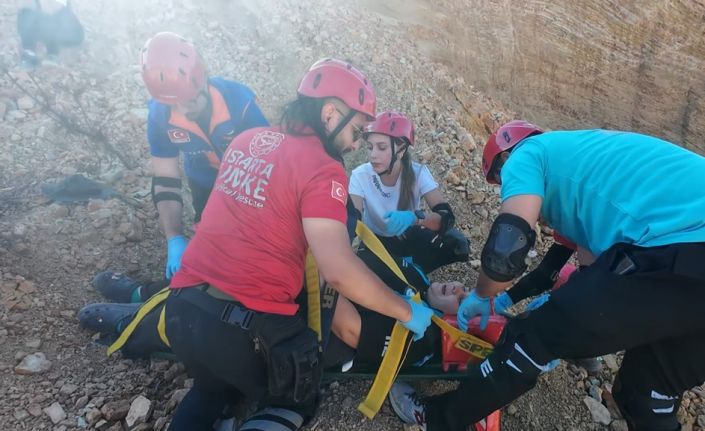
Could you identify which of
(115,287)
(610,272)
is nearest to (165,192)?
(115,287)

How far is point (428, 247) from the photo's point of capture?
3938 mm

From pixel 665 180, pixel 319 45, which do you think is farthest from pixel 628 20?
pixel 665 180

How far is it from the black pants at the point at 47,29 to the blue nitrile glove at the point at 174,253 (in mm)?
4116

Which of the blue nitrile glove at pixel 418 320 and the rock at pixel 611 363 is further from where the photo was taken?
the rock at pixel 611 363

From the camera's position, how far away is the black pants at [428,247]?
393 centimetres

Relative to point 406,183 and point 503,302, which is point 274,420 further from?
point 406,183

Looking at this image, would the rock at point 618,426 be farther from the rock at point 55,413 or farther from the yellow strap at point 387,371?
the rock at point 55,413

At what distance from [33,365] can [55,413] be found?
15.3 inches

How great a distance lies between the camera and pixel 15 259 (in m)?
3.45

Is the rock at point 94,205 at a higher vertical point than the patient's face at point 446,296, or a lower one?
higher

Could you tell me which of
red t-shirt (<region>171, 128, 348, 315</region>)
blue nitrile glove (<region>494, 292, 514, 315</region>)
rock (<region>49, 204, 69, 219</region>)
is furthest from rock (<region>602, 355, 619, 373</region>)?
rock (<region>49, 204, 69, 219</region>)

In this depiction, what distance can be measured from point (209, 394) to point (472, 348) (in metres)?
1.42

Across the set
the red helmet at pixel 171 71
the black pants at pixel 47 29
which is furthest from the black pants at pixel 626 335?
the black pants at pixel 47 29

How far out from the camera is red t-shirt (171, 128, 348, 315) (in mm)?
2148
